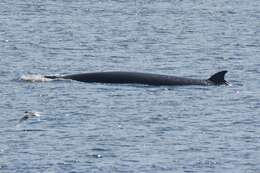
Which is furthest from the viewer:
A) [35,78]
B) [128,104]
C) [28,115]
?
[35,78]

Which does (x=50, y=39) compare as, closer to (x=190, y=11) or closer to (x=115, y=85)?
(x=115, y=85)

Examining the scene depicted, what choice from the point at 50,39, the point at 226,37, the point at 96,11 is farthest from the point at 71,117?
the point at 96,11

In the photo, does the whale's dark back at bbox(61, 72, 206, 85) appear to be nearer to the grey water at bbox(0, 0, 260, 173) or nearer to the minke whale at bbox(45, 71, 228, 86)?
the minke whale at bbox(45, 71, 228, 86)

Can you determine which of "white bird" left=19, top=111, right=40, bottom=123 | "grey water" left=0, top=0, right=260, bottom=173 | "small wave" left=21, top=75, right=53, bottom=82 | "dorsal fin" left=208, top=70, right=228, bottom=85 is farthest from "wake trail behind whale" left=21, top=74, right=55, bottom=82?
"white bird" left=19, top=111, right=40, bottom=123

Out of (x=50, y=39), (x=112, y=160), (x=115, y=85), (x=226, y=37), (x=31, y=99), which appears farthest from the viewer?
(x=226, y=37)

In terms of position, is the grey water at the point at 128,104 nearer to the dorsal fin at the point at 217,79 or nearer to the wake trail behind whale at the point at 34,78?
the wake trail behind whale at the point at 34,78

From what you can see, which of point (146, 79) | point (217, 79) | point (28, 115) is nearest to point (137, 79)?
point (146, 79)

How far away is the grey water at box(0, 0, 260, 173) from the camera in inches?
1132

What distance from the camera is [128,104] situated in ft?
120

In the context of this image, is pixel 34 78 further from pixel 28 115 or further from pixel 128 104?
pixel 28 115

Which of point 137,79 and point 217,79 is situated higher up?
point 217,79

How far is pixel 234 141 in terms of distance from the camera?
101 feet

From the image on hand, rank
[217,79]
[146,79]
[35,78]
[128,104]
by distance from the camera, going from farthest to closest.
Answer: [35,78]
[217,79]
[146,79]
[128,104]

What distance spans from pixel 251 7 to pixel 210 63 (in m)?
38.5
